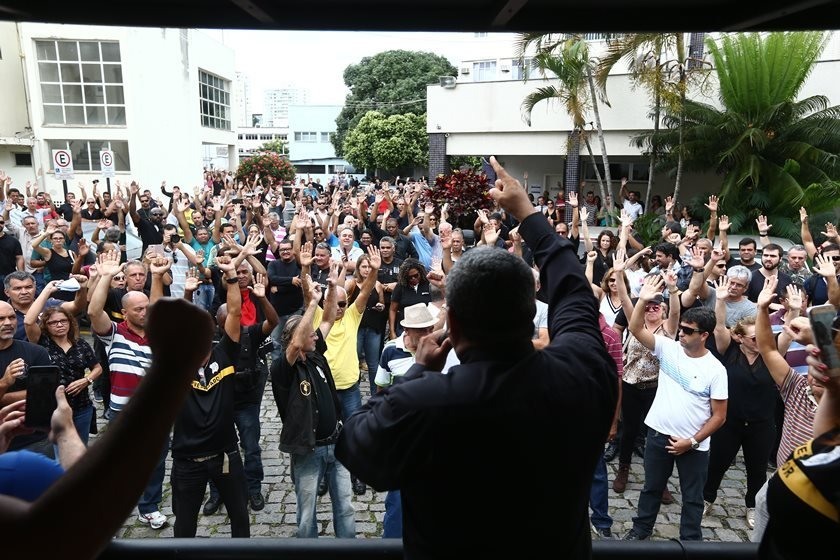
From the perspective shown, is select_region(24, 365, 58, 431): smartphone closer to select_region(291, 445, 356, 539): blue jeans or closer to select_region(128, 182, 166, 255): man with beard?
select_region(291, 445, 356, 539): blue jeans

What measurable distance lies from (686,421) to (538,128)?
17253 millimetres

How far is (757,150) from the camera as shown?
14.6 metres

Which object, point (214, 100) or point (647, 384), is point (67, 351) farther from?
point (214, 100)

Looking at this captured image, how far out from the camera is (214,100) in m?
37.1

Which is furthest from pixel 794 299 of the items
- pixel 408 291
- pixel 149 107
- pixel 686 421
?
pixel 149 107

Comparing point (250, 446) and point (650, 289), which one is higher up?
point (650, 289)

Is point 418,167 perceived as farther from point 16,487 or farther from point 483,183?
point 16,487

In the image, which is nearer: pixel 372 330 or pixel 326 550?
pixel 326 550

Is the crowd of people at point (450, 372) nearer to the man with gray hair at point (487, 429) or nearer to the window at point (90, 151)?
the man with gray hair at point (487, 429)

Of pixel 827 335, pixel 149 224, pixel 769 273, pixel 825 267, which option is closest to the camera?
pixel 827 335

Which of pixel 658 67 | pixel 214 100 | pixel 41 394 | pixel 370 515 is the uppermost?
pixel 214 100

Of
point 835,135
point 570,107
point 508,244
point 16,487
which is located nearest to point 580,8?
point 16,487

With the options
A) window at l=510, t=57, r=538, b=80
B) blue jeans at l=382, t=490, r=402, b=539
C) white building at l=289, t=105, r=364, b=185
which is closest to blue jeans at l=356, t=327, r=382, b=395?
blue jeans at l=382, t=490, r=402, b=539

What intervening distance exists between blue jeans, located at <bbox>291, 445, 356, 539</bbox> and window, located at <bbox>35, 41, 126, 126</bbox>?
1115 inches
